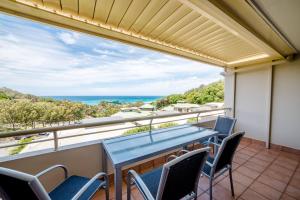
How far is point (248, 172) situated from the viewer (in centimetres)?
213

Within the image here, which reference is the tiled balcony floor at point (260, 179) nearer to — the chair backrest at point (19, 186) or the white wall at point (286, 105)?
the white wall at point (286, 105)

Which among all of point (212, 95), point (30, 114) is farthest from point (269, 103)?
point (30, 114)

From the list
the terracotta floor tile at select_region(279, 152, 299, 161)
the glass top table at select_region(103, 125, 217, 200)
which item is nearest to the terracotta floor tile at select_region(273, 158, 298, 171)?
the terracotta floor tile at select_region(279, 152, 299, 161)

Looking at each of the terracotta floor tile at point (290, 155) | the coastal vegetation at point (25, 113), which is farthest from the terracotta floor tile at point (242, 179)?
the coastal vegetation at point (25, 113)

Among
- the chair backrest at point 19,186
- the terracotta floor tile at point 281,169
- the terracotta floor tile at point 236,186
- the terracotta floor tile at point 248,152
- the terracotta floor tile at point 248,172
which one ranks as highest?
the chair backrest at point 19,186

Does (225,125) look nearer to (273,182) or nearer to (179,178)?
(273,182)

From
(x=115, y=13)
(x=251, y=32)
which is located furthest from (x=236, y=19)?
(x=115, y=13)

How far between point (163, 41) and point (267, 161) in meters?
2.88

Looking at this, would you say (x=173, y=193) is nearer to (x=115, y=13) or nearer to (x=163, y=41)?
(x=115, y=13)

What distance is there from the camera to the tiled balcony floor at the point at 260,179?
166 centimetres

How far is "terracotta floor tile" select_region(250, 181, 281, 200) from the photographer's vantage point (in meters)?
1.64

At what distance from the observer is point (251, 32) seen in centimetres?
168

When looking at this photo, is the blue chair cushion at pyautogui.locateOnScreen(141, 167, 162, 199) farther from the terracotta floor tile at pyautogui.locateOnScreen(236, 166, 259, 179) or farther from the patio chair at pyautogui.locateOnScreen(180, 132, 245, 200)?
the terracotta floor tile at pyautogui.locateOnScreen(236, 166, 259, 179)

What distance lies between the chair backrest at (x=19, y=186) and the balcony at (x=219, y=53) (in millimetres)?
646
